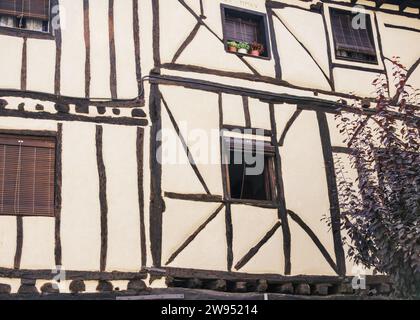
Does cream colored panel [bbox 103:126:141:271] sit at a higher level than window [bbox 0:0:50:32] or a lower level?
lower

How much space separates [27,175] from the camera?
29.3 feet

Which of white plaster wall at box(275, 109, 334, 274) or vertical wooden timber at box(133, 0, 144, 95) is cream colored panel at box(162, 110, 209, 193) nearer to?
vertical wooden timber at box(133, 0, 144, 95)

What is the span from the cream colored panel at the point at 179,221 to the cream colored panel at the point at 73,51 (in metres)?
2.20

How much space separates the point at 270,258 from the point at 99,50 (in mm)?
4162

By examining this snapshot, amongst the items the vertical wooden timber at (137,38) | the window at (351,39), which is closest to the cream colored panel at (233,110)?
the vertical wooden timber at (137,38)

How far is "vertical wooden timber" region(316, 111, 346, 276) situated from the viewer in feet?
33.3

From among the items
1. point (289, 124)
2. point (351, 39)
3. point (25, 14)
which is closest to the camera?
point (25, 14)

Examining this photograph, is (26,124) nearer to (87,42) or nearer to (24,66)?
(24,66)

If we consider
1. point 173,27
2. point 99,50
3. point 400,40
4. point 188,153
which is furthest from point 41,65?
point 400,40

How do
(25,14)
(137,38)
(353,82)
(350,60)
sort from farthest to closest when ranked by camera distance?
1. (350,60)
2. (353,82)
3. (137,38)
4. (25,14)

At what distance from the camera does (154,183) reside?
942 cm

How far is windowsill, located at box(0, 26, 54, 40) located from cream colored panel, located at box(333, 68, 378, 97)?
5062 millimetres

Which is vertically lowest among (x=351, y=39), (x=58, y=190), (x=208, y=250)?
(x=208, y=250)

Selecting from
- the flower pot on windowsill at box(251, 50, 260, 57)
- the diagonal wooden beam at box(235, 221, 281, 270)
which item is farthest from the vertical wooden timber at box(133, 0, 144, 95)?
the diagonal wooden beam at box(235, 221, 281, 270)
